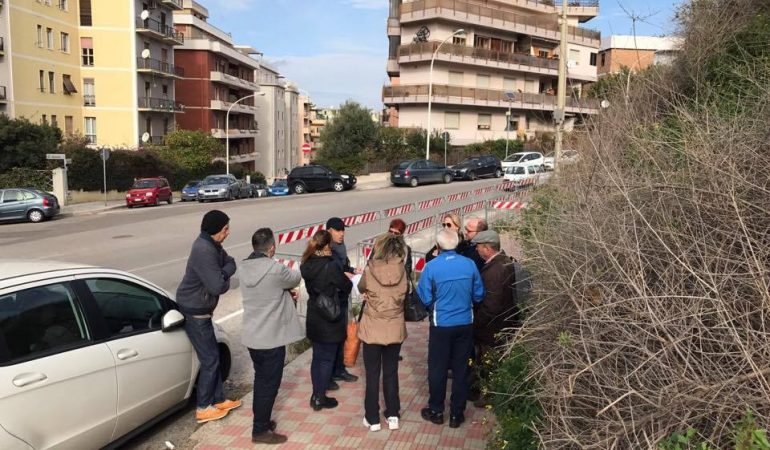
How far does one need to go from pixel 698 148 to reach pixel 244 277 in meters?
3.35

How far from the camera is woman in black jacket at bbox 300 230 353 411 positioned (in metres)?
5.20

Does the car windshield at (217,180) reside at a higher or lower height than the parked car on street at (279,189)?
higher

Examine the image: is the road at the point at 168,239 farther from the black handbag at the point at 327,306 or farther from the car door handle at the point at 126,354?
the black handbag at the point at 327,306

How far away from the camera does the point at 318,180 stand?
36.2 metres

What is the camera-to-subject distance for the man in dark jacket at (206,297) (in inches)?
197

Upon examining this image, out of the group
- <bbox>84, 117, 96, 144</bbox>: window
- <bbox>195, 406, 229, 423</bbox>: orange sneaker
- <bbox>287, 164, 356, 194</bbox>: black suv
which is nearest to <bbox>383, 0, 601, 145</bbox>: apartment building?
<bbox>287, 164, 356, 194</bbox>: black suv

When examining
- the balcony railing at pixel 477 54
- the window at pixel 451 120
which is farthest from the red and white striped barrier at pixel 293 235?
the window at pixel 451 120

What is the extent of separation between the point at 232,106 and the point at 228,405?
2068 inches

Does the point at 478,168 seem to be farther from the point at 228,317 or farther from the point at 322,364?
the point at 322,364

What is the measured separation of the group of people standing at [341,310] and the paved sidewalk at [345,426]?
0.11 metres

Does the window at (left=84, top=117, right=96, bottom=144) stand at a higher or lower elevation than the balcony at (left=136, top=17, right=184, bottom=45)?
lower

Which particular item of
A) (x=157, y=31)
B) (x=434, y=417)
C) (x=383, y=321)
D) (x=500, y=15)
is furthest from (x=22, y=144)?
(x=500, y=15)

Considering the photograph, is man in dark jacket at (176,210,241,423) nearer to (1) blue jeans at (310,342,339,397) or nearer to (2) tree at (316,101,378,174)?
(1) blue jeans at (310,342,339,397)

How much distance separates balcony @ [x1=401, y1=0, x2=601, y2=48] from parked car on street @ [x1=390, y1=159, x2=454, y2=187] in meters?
17.6
